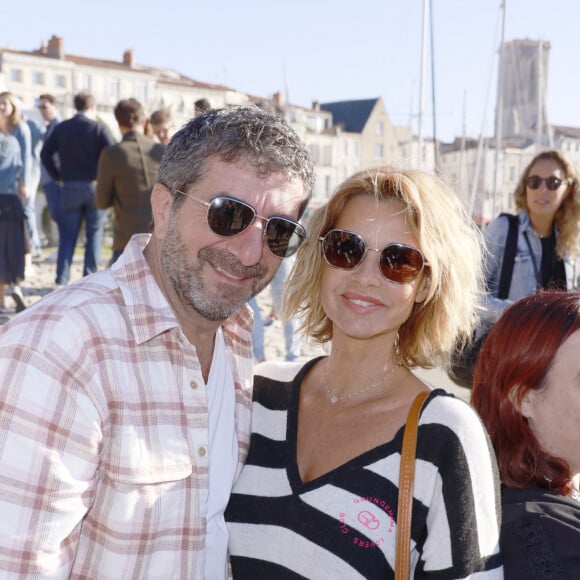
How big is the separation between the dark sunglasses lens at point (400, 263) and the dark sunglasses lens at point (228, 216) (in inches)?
21.0

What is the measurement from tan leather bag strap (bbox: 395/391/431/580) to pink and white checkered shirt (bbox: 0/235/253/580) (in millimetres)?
563

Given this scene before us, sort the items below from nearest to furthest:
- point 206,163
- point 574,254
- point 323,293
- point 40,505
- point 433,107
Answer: point 40,505 → point 206,163 → point 323,293 → point 574,254 → point 433,107

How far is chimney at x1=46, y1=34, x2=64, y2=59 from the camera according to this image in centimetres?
7150

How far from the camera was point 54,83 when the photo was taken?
70938mm

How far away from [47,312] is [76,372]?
0.19 meters

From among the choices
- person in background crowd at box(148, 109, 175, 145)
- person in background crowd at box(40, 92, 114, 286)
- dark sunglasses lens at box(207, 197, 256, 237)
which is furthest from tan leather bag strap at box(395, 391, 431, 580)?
person in background crowd at box(40, 92, 114, 286)

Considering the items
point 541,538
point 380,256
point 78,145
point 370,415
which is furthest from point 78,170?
point 541,538

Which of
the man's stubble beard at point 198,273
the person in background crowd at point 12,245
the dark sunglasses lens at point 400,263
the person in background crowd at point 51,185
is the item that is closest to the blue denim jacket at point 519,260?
the dark sunglasses lens at point 400,263

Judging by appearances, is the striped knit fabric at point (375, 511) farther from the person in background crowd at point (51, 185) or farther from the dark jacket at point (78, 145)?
the person in background crowd at point (51, 185)

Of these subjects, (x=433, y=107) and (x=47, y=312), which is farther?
(x=433, y=107)

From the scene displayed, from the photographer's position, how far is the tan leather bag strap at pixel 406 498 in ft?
6.35

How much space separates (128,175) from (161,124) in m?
1.66

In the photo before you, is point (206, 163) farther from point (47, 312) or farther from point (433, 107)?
point (433, 107)

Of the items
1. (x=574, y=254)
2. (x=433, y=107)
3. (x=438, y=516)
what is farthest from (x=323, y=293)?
(x=433, y=107)
